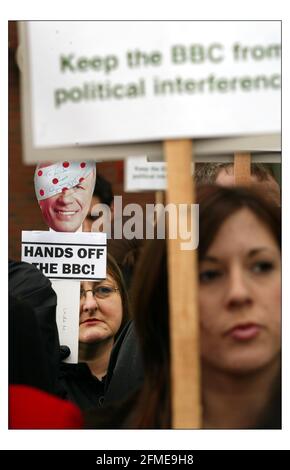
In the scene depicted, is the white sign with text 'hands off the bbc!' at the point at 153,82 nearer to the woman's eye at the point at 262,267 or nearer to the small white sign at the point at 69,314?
the woman's eye at the point at 262,267

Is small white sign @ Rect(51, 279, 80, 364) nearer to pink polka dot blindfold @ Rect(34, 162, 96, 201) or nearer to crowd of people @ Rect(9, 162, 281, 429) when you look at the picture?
crowd of people @ Rect(9, 162, 281, 429)

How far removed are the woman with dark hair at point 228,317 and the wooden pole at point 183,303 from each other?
5.8 inches

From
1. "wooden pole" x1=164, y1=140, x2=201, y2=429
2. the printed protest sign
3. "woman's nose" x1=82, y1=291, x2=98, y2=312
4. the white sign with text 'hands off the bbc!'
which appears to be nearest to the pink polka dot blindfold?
the printed protest sign

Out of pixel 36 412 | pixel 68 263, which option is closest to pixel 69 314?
pixel 68 263

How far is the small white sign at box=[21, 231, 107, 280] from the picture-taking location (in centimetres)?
392

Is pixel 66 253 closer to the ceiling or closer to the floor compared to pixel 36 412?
closer to the ceiling

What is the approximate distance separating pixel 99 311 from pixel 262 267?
0.98 meters

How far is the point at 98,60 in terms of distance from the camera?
11.1 ft

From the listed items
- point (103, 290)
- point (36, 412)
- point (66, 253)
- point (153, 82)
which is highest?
point (153, 82)

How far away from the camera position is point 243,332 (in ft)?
11.3

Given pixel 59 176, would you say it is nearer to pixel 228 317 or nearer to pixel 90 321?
pixel 90 321

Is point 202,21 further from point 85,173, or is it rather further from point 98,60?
point 85,173
